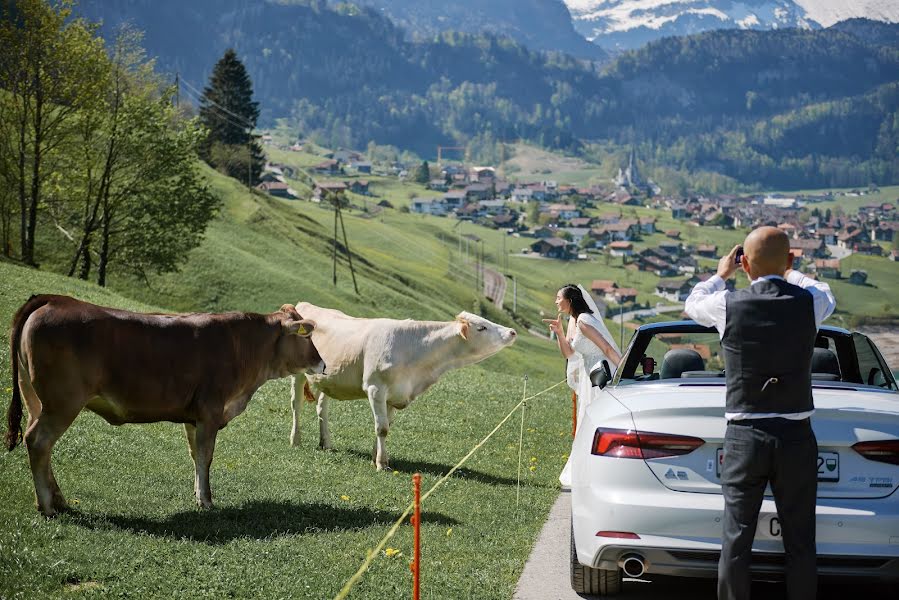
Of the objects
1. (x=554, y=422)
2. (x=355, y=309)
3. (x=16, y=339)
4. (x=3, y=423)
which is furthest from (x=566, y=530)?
(x=355, y=309)

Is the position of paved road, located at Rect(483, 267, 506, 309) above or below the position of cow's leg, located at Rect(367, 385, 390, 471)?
below

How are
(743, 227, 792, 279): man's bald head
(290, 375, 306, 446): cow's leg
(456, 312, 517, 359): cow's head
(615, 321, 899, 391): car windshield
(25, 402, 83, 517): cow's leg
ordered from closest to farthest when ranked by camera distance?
(743, 227, 792, 279): man's bald head < (615, 321, 899, 391): car windshield < (25, 402, 83, 517): cow's leg < (456, 312, 517, 359): cow's head < (290, 375, 306, 446): cow's leg

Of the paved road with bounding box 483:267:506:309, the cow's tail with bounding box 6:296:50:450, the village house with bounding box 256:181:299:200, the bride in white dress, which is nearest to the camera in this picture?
the cow's tail with bounding box 6:296:50:450

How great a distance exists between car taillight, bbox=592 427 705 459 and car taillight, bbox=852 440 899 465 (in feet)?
3.79

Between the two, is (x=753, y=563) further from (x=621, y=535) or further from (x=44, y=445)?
(x=44, y=445)

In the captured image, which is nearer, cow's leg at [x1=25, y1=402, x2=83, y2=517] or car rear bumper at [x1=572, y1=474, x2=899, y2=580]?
car rear bumper at [x1=572, y1=474, x2=899, y2=580]

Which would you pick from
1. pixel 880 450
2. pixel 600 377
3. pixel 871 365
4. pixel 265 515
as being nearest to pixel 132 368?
pixel 265 515

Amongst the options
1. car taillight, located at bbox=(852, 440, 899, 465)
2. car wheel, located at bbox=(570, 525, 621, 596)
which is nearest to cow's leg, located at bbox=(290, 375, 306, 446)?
car wheel, located at bbox=(570, 525, 621, 596)

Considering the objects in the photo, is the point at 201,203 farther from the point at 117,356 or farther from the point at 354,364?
the point at 117,356

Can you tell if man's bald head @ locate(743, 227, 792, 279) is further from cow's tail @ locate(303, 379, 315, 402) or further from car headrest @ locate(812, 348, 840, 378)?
cow's tail @ locate(303, 379, 315, 402)

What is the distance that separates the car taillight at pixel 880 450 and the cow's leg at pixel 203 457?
6.72 metres

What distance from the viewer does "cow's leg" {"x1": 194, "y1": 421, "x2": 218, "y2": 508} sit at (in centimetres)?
1127

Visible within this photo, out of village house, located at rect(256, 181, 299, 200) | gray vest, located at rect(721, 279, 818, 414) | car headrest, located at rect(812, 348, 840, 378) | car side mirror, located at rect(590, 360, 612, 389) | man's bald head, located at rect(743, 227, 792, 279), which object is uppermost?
man's bald head, located at rect(743, 227, 792, 279)

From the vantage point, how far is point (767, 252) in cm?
710
